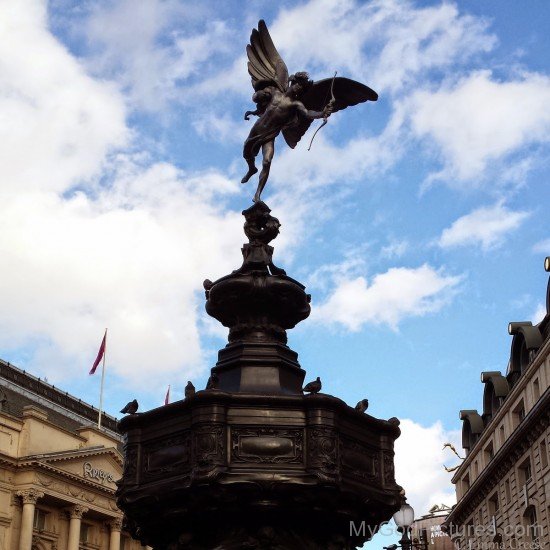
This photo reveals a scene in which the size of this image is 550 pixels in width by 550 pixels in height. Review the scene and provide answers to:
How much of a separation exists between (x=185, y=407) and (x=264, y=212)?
297cm

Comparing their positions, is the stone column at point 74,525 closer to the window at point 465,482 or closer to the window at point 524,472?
the window at point 524,472

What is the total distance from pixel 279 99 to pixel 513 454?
43.8 metres

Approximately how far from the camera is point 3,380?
2066 inches

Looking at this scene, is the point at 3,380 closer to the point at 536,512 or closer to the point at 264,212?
the point at 536,512

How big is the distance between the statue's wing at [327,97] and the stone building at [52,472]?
41463 mm

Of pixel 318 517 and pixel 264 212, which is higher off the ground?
pixel 264 212

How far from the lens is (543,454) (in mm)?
45406

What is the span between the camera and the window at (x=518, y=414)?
50031mm

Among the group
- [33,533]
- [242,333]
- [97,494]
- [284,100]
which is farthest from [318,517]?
[97,494]

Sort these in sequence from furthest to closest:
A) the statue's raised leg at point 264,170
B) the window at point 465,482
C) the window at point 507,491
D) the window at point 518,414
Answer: the window at point 465,482 → the window at point 507,491 → the window at point 518,414 → the statue's raised leg at point 264,170

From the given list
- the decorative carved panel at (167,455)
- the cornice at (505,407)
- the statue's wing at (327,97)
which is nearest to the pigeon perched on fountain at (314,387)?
the decorative carved panel at (167,455)

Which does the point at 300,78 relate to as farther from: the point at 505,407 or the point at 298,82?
the point at 505,407

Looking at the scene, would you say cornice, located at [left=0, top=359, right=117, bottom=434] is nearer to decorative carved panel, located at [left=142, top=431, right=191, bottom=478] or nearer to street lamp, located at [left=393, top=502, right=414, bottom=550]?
street lamp, located at [left=393, top=502, right=414, bottom=550]

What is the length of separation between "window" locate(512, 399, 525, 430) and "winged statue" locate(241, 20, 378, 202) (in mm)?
41970
